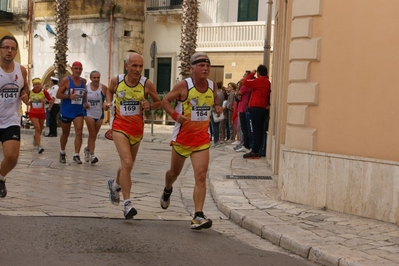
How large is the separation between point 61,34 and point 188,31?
7414 mm

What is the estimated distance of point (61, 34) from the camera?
38875 millimetres

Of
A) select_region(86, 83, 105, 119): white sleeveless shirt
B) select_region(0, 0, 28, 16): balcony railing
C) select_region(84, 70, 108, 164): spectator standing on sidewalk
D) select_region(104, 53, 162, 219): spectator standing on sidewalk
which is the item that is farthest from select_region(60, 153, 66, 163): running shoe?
select_region(0, 0, 28, 16): balcony railing

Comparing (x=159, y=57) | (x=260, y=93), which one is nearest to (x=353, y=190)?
(x=260, y=93)

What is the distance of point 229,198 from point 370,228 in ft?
7.95

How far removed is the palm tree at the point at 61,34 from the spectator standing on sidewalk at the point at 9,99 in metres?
29.7

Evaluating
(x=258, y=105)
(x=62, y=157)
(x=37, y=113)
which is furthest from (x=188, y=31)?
(x=62, y=157)

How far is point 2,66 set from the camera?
9.55 m

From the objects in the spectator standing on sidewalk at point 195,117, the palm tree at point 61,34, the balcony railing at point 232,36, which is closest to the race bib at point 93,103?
the spectator standing on sidewalk at point 195,117

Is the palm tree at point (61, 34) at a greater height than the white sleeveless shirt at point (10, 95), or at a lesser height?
greater

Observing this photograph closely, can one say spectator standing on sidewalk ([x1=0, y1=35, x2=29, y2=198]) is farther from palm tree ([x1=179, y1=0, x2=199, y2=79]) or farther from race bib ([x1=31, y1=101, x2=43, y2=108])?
palm tree ([x1=179, y1=0, x2=199, y2=79])

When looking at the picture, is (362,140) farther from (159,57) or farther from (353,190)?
(159,57)

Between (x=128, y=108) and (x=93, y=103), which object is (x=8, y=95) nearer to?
(x=128, y=108)

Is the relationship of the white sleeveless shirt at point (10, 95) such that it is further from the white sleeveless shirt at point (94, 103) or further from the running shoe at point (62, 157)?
the running shoe at point (62, 157)

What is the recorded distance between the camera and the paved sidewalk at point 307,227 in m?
7.61
